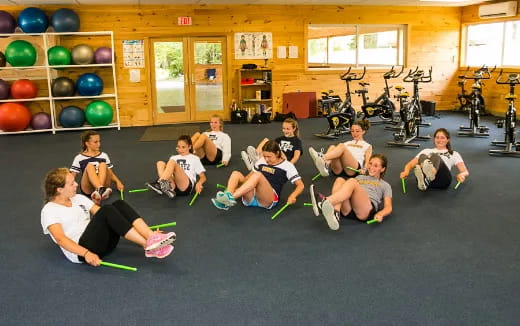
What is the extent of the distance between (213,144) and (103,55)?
4.42 metres

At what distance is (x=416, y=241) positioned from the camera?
3590 millimetres

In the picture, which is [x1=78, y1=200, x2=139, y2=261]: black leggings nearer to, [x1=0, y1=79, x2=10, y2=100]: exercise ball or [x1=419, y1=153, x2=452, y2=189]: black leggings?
[x1=419, y1=153, x2=452, y2=189]: black leggings

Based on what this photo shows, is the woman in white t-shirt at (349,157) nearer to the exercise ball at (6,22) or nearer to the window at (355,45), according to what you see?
the window at (355,45)

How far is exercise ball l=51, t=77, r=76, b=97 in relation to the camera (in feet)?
30.0

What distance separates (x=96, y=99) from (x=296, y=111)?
4.27 meters

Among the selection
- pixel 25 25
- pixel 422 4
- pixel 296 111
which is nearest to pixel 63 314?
pixel 25 25

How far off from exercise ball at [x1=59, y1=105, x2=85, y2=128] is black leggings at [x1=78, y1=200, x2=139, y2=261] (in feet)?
22.2

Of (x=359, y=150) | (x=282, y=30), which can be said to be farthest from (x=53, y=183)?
(x=282, y=30)

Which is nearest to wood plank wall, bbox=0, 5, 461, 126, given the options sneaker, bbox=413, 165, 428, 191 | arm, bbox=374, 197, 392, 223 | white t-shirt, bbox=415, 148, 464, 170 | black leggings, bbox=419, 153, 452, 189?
white t-shirt, bbox=415, 148, 464, 170

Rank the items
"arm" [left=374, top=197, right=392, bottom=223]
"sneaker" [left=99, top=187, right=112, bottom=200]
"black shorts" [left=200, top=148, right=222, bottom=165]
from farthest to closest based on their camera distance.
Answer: "black shorts" [left=200, top=148, right=222, bottom=165] < "sneaker" [left=99, top=187, right=112, bottom=200] < "arm" [left=374, top=197, right=392, bottom=223]

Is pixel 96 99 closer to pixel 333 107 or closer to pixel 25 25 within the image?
pixel 25 25

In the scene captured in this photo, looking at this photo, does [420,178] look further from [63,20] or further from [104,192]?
[63,20]

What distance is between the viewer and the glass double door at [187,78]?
10.2 m

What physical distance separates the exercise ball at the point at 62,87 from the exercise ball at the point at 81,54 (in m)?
0.41
